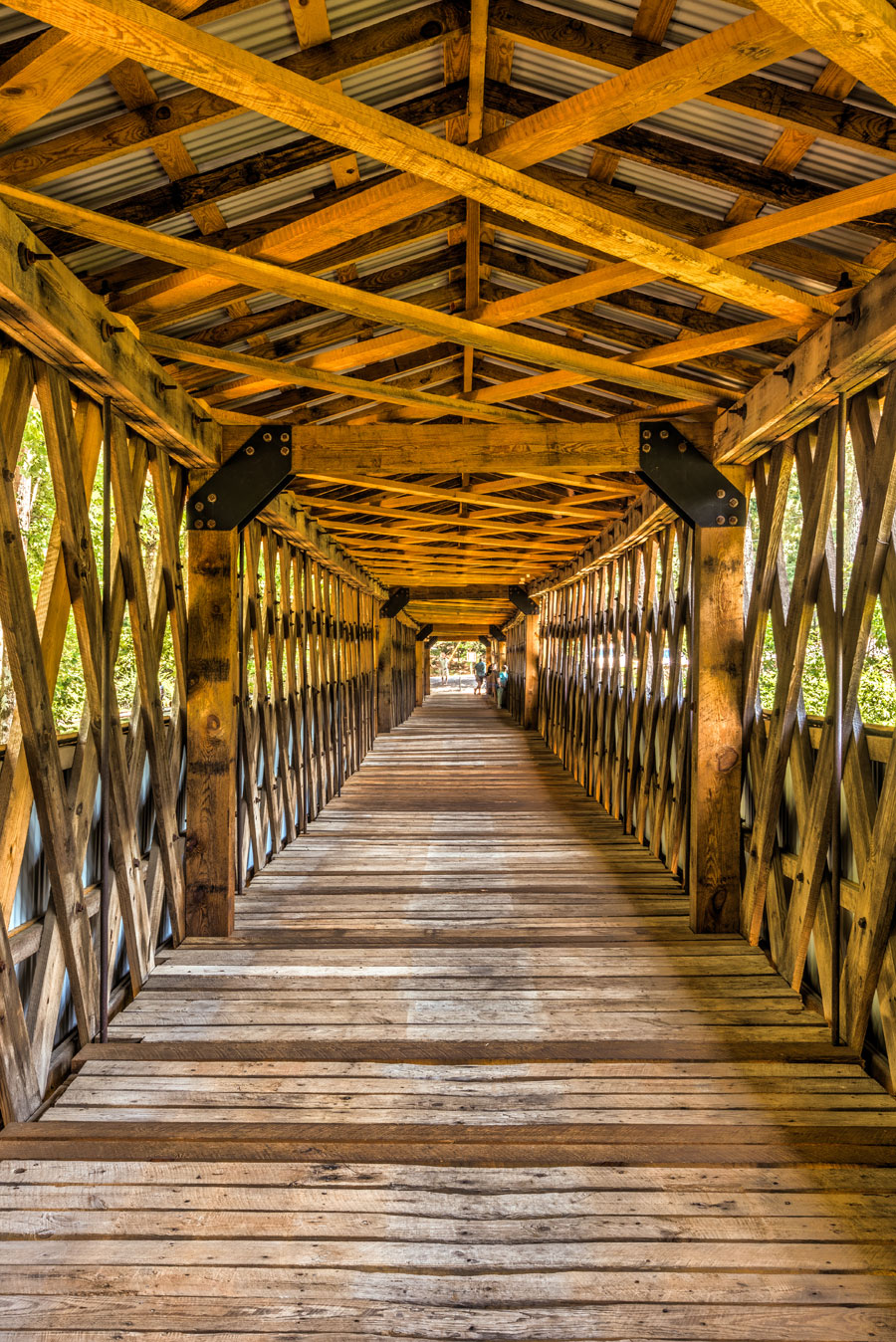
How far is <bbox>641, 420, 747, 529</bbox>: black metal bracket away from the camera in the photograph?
4469 millimetres

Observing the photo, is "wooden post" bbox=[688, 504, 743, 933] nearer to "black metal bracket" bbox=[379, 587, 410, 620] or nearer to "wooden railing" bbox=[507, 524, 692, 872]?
"wooden railing" bbox=[507, 524, 692, 872]

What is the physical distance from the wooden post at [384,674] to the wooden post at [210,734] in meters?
10.8

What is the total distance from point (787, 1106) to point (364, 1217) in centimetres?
155

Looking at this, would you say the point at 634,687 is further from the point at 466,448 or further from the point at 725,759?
the point at 466,448

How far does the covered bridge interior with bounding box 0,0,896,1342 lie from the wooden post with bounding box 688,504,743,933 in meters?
0.02

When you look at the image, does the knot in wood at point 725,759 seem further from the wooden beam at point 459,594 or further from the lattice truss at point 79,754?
the wooden beam at point 459,594

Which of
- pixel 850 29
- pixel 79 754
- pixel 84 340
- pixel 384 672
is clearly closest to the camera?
pixel 850 29

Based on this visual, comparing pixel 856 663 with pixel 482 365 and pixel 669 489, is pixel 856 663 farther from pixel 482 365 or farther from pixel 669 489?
pixel 482 365

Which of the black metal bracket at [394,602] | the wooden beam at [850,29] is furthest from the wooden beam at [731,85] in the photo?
the black metal bracket at [394,602]

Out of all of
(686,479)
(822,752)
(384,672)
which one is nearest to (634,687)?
(686,479)

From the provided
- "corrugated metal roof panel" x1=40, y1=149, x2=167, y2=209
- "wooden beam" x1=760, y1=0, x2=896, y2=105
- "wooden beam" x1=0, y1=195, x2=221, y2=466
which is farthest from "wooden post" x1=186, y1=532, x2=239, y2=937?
"wooden beam" x1=760, y1=0, x2=896, y2=105

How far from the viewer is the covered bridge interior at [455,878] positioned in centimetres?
207

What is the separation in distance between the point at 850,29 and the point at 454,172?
1.01 meters

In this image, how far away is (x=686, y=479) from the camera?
4492 mm
